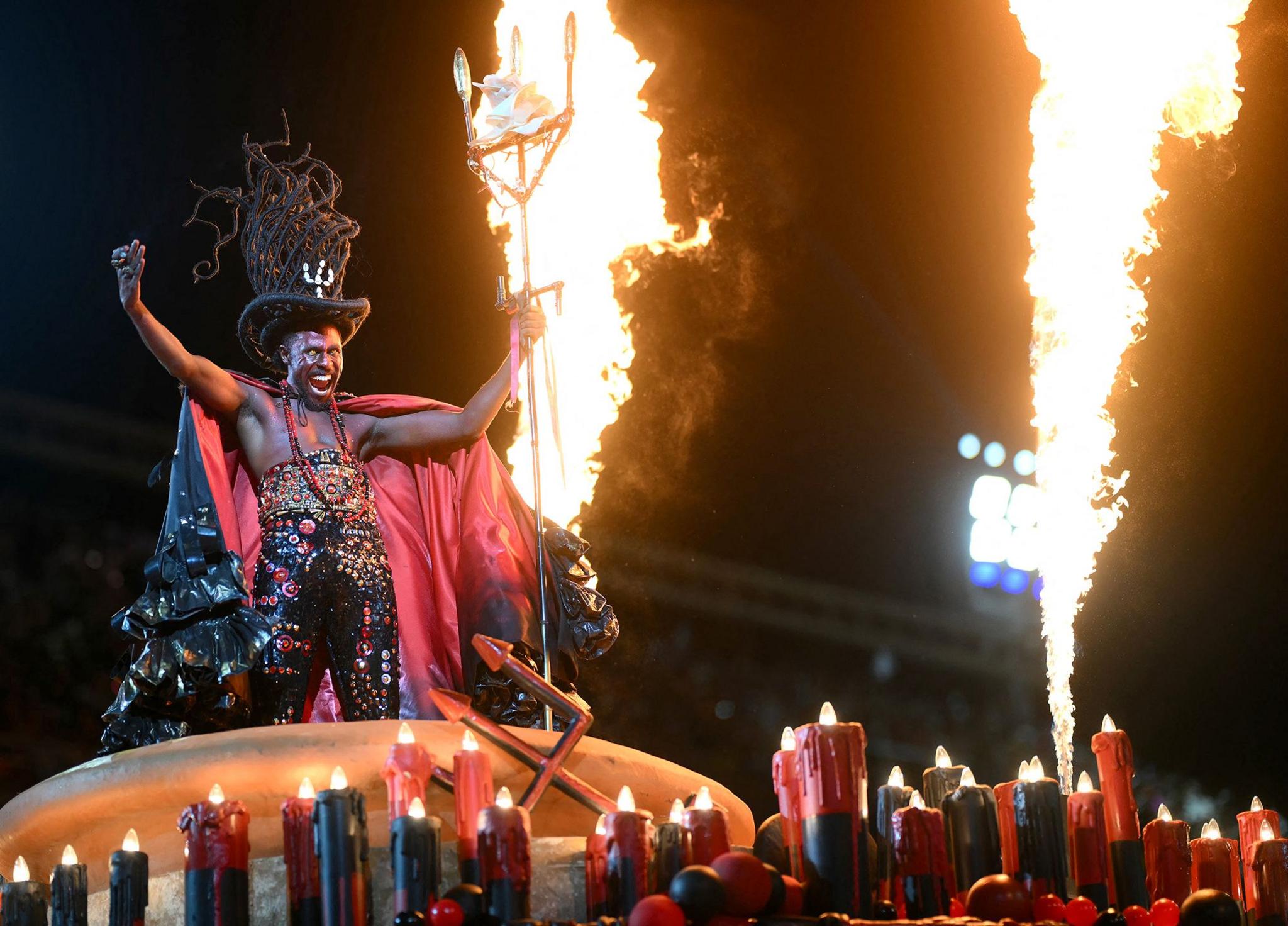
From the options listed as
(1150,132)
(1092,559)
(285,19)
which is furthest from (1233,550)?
(285,19)

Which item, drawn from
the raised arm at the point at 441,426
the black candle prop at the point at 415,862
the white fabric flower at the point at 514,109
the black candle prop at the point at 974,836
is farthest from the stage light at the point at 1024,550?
the black candle prop at the point at 415,862

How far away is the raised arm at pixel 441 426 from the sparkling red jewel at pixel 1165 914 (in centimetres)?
293

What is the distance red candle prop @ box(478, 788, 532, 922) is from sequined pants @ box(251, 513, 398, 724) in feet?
7.10

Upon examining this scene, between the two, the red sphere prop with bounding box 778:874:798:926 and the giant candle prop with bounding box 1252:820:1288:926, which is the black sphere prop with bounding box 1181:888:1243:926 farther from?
the red sphere prop with bounding box 778:874:798:926

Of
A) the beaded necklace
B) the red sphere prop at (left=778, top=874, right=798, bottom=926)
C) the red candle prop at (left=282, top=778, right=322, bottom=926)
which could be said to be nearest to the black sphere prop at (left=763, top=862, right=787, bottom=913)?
the red sphere prop at (left=778, top=874, right=798, bottom=926)

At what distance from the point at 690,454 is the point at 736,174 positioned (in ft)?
4.98

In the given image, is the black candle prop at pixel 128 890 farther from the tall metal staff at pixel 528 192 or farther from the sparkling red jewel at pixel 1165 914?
the tall metal staff at pixel 528 192

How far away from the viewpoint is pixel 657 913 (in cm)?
262

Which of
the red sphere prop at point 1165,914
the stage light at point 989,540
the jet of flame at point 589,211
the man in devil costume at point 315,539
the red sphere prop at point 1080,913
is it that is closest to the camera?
the red sphere prop at point 1080,913

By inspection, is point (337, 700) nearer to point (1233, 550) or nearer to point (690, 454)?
point (690, 454)

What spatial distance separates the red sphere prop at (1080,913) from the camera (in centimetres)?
295

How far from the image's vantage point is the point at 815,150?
28.6ft

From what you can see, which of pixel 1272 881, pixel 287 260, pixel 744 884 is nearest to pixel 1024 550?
pixel 287 260

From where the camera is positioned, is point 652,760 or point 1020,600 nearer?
point 652,760
